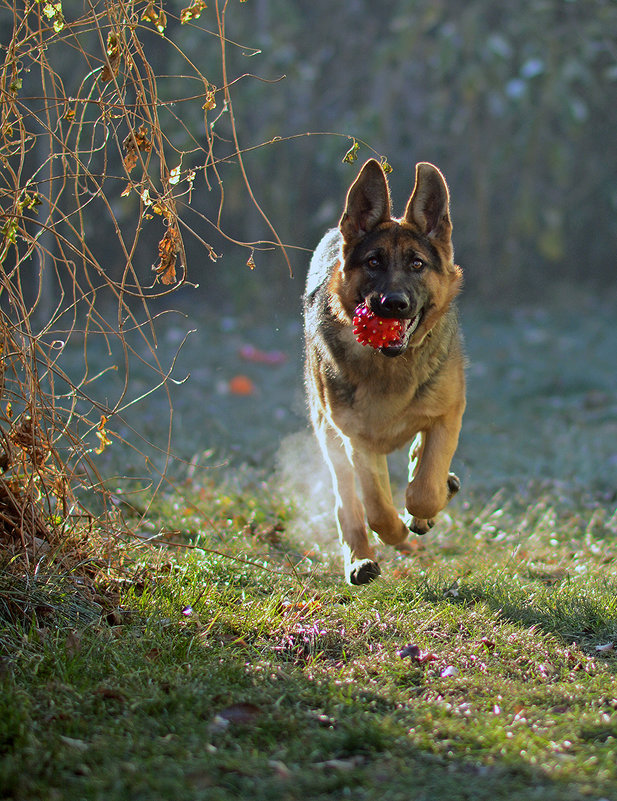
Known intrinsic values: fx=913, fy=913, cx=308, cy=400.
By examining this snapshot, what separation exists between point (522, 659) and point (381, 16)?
41.4 feet

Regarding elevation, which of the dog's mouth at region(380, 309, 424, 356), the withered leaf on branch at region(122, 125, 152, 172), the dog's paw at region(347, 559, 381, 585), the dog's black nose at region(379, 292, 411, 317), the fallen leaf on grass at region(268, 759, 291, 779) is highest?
the withered leaf on branch at region(122, 125, 152, 172)

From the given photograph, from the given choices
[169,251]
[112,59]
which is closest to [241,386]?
[169,251]

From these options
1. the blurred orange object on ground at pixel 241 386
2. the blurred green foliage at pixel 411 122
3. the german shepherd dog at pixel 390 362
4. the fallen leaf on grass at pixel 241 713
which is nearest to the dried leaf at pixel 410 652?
the fallen leaf on grass at pixel 241 713

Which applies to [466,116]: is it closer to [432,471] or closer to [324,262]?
[324,262]

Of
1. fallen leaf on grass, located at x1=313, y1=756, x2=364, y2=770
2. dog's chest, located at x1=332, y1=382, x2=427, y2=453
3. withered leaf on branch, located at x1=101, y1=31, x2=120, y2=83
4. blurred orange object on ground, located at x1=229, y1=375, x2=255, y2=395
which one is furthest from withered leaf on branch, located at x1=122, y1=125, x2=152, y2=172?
blurred orange object on ground, located at x1=229, y1=375, x2=255, y2=395

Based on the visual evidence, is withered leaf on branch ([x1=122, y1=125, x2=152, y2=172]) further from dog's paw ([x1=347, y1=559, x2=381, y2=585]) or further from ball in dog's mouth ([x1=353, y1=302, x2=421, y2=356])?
dog's paw ([x1=347, y1=559, x2=381, y2=585])

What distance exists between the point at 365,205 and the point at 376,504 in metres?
1.45

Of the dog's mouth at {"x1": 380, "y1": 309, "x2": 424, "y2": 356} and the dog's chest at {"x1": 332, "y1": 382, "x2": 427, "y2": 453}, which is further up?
the dog's mouth at {"x1": 380, "y1": 309, "x2": 424, "y2": 356}

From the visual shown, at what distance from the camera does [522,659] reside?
336 cm

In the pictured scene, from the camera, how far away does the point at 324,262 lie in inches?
202

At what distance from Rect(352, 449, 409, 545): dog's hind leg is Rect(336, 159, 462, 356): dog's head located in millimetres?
633

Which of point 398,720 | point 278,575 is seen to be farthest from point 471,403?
point 398,720

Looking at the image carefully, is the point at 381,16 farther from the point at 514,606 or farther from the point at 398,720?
the point at 398,720

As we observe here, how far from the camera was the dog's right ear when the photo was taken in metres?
4.36
